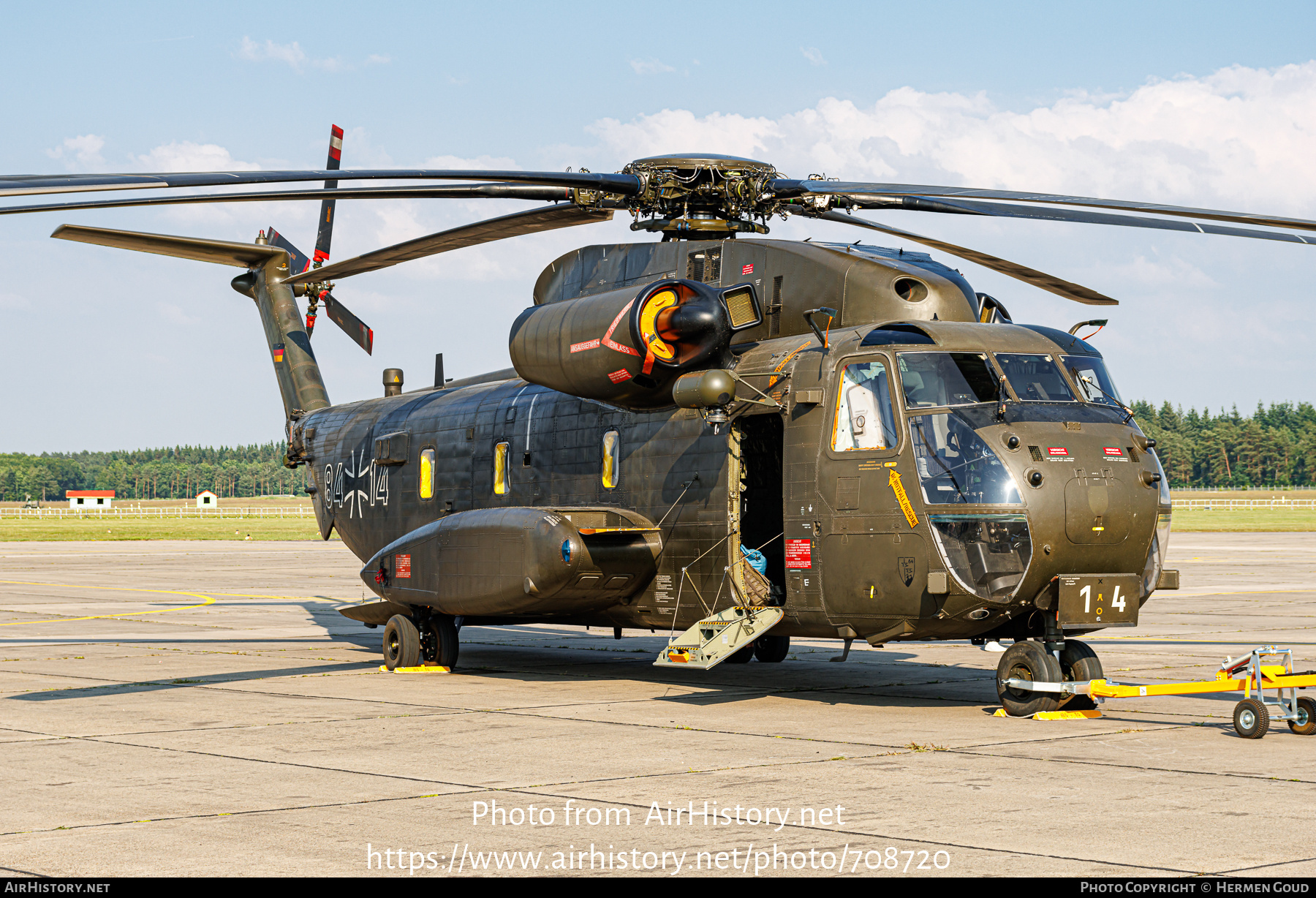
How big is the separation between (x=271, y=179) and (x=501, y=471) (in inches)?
229

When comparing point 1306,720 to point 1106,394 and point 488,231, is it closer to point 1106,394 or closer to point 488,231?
point 1106,394

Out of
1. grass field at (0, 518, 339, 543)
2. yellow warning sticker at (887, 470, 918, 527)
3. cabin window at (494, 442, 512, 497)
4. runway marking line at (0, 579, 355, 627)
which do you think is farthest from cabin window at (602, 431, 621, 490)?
grass field at (0, 518, 339, 543)

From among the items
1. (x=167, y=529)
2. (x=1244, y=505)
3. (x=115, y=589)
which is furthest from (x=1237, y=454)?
(x=115, y=589)

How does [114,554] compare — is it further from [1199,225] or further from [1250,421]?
[1250,421]

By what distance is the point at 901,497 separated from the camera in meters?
11.4

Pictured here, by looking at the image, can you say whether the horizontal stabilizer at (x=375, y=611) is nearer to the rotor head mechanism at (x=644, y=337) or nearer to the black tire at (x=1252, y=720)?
the rotor head mechanism at (x=644, y=337)

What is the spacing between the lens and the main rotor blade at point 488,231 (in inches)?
539

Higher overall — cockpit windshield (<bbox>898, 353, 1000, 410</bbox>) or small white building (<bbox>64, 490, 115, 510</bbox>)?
cockpit windshield (<bbox>898, 353, 1000, 410</bbox>)

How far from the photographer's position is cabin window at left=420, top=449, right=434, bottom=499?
17.2 metres

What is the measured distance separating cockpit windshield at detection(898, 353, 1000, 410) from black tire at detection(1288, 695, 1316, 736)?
11.2 ft

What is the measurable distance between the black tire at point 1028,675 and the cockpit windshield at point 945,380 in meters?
2.17

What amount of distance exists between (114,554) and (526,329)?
41.3 metres

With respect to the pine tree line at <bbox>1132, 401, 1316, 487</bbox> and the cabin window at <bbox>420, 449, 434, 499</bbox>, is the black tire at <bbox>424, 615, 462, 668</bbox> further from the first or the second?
the pine tree line at <bbox>1132, 401, 1316, 487</bbox>

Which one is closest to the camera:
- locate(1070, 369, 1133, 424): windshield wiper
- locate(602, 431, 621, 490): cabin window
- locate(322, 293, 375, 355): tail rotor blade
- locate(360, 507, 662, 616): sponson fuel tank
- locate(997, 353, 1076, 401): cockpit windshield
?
locate(997, 353, 1076, 401): cockpit windshield
